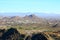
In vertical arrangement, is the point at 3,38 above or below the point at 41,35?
below

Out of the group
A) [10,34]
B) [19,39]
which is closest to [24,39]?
[19,39]

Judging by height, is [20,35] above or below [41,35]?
below

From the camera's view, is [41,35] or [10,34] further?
[10,34]

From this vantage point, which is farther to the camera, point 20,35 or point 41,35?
point 20,35

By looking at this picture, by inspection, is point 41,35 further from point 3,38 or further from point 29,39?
point 3,38

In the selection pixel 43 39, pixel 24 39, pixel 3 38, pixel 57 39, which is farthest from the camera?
pixel 3 38

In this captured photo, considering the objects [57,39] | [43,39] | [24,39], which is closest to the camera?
[43,39]

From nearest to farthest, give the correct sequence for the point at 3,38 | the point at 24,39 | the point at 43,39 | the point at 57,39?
1. the point at 43,39
2. the point at 57,39
3. the point at 24,39
4. the point at 3,38

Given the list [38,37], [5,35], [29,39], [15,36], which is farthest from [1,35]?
[38,37]

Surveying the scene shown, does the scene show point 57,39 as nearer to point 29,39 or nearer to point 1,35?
point 29,39
